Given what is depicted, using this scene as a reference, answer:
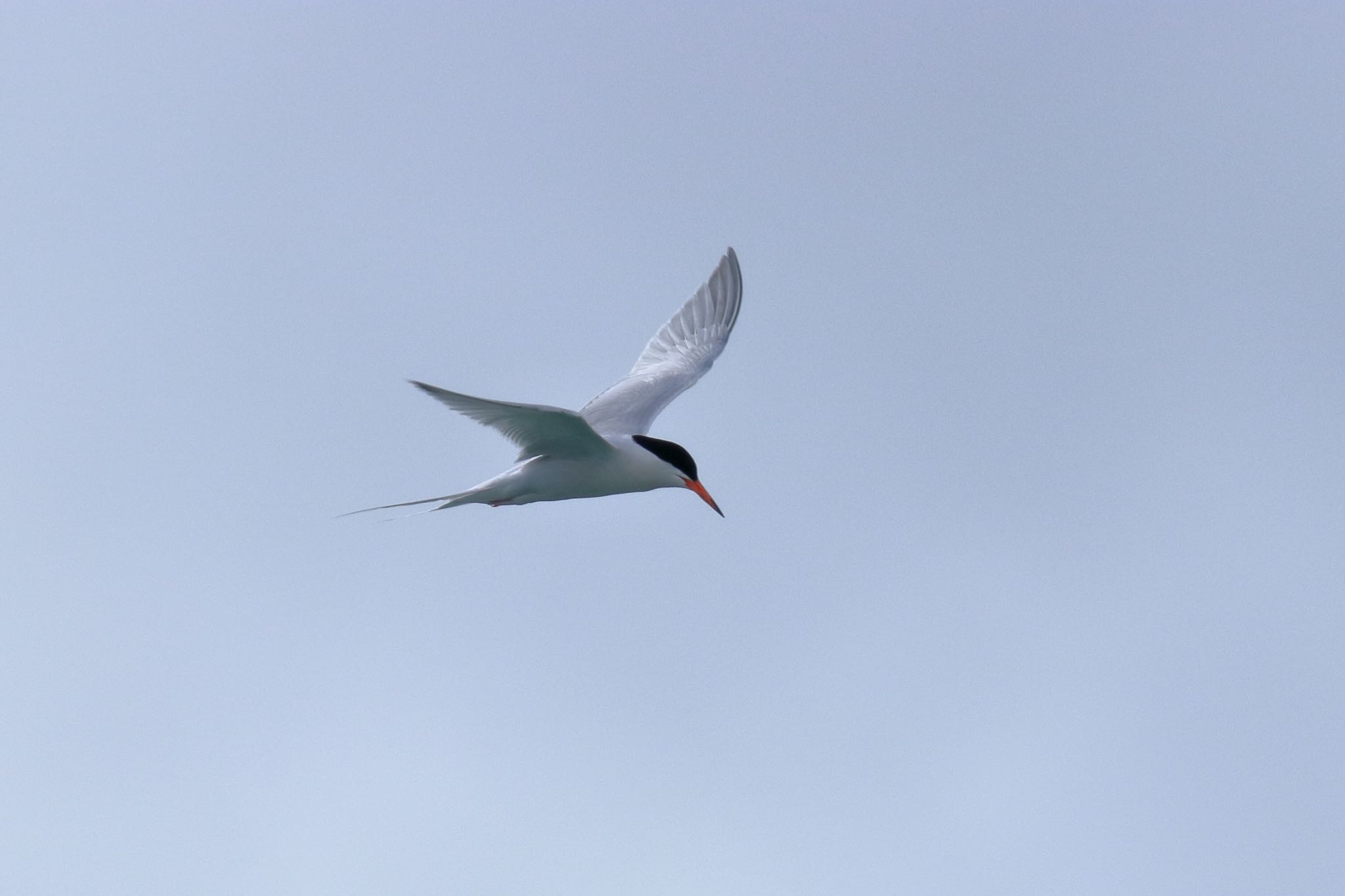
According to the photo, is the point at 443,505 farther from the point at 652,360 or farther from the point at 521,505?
the point at 652,360

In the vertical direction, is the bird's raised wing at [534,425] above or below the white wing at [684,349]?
below

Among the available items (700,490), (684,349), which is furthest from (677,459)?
(684,349)

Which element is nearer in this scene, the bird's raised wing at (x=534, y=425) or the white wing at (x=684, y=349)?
the bird's raised wing at (x=534, y=425)

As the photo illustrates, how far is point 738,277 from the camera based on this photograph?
1320 cm

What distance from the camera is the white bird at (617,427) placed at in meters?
9.05

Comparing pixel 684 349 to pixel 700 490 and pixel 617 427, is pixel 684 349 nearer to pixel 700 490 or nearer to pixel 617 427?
pixel 617 427

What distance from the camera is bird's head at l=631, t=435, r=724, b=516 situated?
1011cm

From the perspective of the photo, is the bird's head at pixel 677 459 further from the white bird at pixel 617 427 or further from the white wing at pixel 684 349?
the white wing at pixel 684 349

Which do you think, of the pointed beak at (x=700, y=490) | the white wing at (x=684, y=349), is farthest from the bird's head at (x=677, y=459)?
the white wing at (x=684, y=349)

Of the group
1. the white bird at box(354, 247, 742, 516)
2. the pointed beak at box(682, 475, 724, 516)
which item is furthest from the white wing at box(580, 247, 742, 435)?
the pointed beak at box(682, 475, 724, 516)

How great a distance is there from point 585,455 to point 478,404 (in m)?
1.64

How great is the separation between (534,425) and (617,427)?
7.92 feet

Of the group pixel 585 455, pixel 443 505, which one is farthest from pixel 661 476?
pixel 443 505

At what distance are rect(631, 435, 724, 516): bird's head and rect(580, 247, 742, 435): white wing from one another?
171 centimetres
